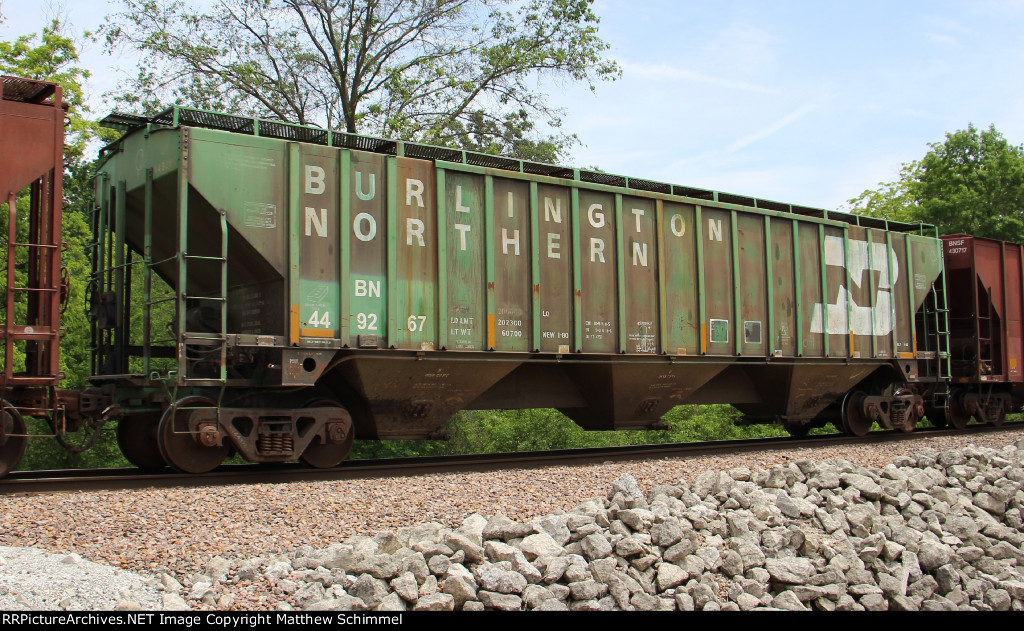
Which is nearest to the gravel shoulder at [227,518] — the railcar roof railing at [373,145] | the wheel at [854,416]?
the railcar roof railing at [373,145]

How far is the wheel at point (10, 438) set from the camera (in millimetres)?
7754

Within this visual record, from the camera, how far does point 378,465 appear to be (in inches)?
383

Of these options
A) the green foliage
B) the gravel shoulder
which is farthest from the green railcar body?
the green foliage

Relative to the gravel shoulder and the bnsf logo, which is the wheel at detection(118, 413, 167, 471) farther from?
the bnsf logo

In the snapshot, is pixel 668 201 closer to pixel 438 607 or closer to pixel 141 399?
pixel 141 399

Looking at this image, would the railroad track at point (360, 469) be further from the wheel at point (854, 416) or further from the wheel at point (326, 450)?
the wheel at point (854, 416)

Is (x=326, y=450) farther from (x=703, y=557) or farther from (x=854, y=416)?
(x=854, y=416)

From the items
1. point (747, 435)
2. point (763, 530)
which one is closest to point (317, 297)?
point (763, 530)

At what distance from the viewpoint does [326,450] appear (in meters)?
9.51

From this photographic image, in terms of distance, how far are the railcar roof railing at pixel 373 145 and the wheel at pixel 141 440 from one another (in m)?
3.48

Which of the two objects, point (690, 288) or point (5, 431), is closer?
point (5, 431)

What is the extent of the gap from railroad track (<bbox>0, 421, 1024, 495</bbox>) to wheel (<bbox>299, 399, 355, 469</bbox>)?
0.16 m

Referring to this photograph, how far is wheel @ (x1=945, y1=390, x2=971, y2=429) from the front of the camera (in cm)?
1625

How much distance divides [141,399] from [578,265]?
5.80 meters
